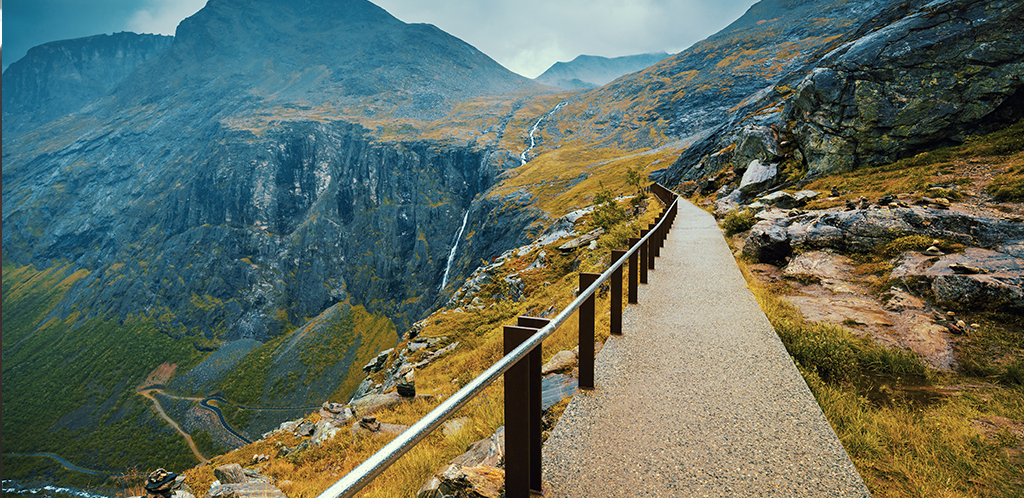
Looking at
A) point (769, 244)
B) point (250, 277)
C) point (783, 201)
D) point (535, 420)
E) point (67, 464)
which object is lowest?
point (67, 464)

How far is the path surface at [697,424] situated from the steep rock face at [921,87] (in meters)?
18.0

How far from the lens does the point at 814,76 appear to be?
22750 millimetres

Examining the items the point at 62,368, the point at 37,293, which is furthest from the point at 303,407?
the point at 37,293

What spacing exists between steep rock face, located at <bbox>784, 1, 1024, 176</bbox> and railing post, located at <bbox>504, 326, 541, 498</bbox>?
75.2ft

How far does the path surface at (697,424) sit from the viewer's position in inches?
156

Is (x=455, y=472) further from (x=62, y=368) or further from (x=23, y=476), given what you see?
(x=62, y=368)

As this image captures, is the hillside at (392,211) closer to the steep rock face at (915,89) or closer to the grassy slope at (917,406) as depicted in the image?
the steep rock face at (915,89)

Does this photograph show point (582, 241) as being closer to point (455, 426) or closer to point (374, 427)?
point (374, 427)

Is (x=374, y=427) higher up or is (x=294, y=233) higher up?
(x=374, y=427)

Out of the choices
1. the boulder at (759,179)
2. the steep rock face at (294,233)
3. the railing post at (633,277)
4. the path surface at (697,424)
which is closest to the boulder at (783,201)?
the boulder at (759,179)

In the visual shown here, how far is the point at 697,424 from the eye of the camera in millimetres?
4695

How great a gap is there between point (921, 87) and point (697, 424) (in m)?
22.8

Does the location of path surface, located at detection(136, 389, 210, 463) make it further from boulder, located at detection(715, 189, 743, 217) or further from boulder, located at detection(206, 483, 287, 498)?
boulder, located at detection(715, 189, 743, 217)

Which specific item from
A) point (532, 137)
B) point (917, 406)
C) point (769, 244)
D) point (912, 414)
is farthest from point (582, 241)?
point (532, 137)
